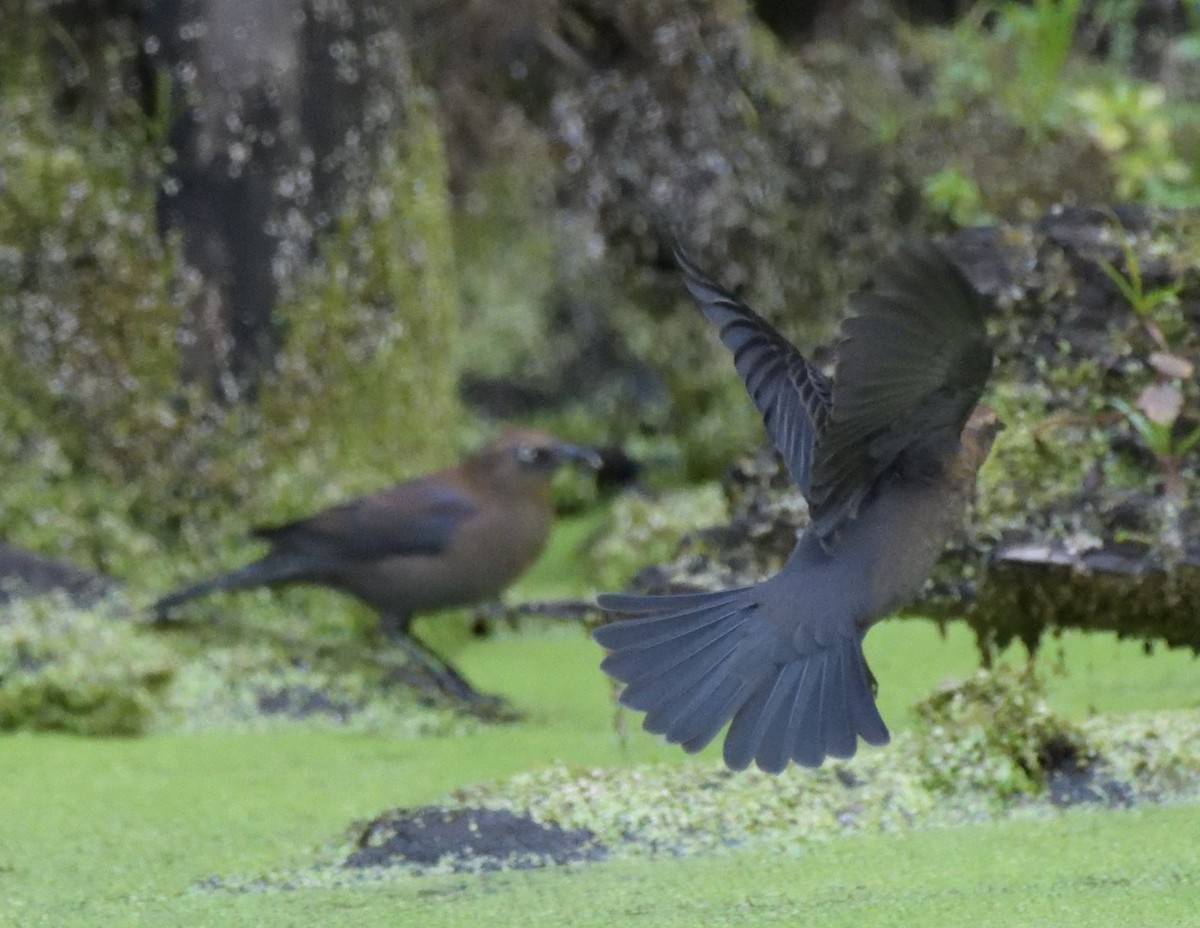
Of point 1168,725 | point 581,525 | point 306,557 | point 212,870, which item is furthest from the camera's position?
point 581,525

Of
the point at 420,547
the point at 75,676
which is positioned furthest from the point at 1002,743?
the point at 75,676

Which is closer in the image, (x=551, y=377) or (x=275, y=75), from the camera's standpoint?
(x=275, y=75)

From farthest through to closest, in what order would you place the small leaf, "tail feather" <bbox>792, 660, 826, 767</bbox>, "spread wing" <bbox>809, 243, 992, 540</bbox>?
the small leaf, "tail feather" <bbox>792, 660, 826, 767</bbox>, "spread wing" <bbox>809, 243, 992, 540</bbox>

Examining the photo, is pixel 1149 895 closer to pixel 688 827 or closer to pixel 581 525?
pixel 688 827

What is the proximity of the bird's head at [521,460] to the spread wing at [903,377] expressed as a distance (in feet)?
7.32

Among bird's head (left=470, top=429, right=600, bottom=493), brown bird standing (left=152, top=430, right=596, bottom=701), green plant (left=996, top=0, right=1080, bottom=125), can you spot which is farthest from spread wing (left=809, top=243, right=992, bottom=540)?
green plant (left=996, top=0, right=1080, bottom=125)

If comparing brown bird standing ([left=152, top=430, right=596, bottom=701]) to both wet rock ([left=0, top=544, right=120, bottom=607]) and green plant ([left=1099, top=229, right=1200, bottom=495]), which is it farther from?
green plant ([left=1099, top=229, right=1200, bottom=495])

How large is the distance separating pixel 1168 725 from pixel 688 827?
3.32 ft

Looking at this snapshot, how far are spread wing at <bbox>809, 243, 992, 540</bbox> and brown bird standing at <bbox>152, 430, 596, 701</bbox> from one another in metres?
2.10

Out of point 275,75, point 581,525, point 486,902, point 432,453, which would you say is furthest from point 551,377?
point 486,902

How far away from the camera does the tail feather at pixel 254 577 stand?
508 cm

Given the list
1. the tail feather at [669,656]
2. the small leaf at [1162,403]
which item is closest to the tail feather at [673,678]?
the tail feather at [669,656]

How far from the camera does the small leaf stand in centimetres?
372

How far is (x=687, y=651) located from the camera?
9.91 feet
